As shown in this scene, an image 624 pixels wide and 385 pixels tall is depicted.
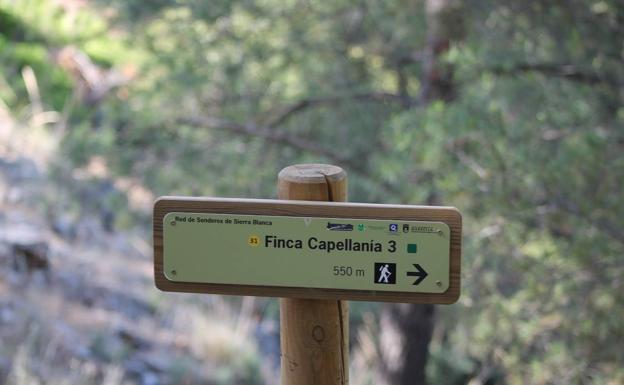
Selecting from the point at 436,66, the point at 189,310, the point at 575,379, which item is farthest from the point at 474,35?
the point at 189,310

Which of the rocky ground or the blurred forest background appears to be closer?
the blurred forest background

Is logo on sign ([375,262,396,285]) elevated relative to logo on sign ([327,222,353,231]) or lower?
lower

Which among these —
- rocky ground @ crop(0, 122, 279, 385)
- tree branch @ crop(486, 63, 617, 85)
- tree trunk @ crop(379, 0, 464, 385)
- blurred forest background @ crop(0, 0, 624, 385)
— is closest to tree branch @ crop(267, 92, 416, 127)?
blurred forest background @ crop(0, 0, 624, 385)

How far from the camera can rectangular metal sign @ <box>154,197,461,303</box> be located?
172 centimetres

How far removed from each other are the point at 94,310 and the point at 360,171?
233 centimetres

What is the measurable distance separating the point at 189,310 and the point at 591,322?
3588mm

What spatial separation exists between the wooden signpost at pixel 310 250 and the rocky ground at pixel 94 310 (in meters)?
3.13

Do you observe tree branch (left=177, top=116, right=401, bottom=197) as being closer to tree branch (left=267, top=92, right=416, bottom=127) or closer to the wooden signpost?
tree branch (left=267, top=92, right=416, bottom=127)

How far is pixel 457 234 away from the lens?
1.72 m

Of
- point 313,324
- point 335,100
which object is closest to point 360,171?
point 335,100

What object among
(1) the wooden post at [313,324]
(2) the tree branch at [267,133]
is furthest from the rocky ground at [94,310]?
(1) the wooden post at [313,324]

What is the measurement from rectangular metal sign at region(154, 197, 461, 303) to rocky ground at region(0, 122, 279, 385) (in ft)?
10.3

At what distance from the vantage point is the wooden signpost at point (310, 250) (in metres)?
1.73

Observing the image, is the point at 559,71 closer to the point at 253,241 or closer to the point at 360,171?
the point at 360,171
